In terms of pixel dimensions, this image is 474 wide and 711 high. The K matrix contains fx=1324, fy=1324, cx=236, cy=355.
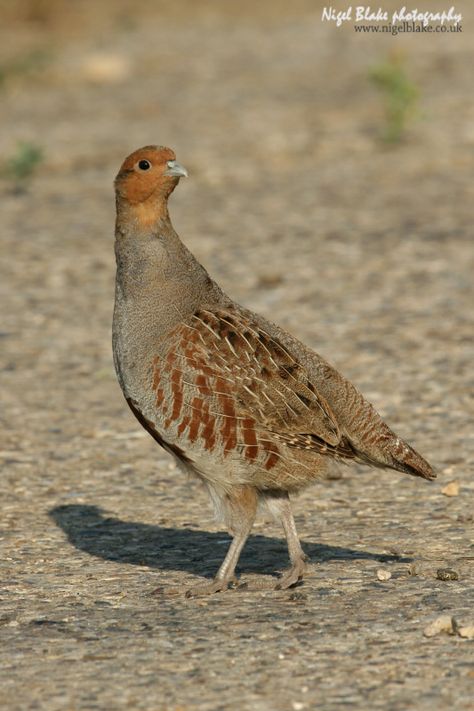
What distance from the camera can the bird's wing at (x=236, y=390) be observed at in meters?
5.75

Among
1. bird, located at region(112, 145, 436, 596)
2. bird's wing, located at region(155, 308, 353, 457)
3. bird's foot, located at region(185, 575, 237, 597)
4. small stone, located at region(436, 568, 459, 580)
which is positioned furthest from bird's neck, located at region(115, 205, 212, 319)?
small stone, located at region(436, 568, 459, 580)

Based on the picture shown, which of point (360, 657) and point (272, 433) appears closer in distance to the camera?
point (360, 657)

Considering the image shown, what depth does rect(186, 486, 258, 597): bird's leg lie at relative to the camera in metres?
5.89

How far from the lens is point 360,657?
495 centimetres

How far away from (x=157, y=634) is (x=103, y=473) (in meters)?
2.70

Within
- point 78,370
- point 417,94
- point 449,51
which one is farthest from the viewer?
point 449,51

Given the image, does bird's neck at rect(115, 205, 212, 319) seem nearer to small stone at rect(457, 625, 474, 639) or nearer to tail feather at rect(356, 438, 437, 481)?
tail feather at rect(356, 438, 437, 481)

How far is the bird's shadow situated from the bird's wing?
2.60 ft

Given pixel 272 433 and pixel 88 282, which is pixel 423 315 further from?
pixel 272 433

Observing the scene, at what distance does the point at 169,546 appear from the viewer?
22.1 feet

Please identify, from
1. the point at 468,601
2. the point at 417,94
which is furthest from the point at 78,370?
the point at 417,94

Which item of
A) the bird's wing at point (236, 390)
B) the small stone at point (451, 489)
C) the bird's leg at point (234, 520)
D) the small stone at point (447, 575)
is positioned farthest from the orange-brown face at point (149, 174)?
the small stone at point (451, 489)

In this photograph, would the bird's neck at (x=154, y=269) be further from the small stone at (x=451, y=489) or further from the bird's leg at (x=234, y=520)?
the small stone at (x=451, y=489)

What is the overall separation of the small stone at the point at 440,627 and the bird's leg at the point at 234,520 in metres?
1.11
